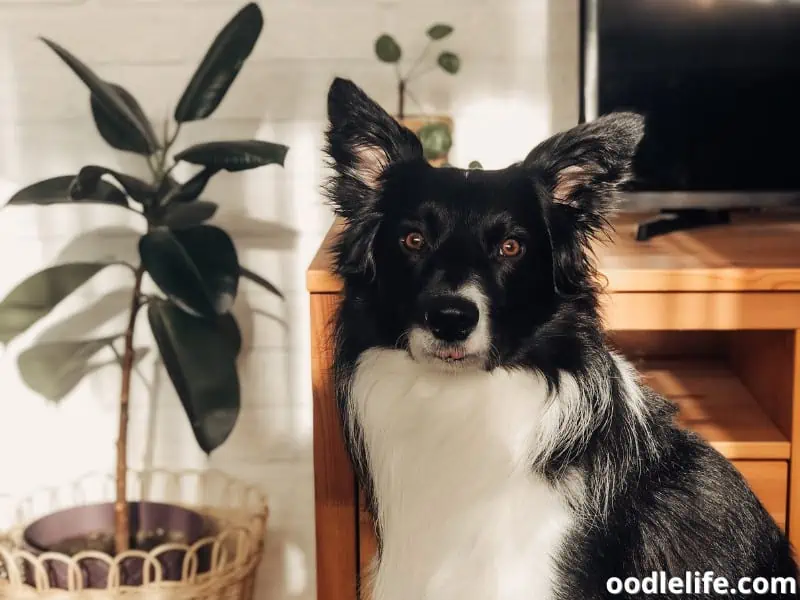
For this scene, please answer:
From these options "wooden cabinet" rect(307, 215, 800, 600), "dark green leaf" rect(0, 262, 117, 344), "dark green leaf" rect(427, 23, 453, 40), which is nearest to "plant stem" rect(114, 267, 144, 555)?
"dark green leaf" rect(0, 262, 117, 344)

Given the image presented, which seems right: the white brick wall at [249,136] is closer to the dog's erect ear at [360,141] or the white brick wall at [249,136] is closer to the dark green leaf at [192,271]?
the dark green leaf at [192,271]

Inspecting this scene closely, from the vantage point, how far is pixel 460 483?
4.05 ft

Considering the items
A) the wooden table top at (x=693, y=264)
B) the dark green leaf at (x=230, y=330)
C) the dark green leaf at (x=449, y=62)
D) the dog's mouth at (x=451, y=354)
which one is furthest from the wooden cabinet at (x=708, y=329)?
the dark green leaf at (x=449, y=62)

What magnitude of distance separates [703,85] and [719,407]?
1.77ft

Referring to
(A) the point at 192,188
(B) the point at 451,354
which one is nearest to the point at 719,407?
(B) the point at 451,354

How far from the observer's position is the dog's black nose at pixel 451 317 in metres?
1.11

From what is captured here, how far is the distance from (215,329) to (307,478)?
59cm

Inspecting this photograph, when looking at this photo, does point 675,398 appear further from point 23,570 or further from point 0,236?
point 0,236

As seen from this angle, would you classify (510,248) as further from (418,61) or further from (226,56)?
(418,61)

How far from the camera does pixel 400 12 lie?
1893mm

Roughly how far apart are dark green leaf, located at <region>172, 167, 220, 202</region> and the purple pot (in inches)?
24.4

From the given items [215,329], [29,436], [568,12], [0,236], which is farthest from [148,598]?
[568,12]

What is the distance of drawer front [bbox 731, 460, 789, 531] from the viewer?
1.40 metres

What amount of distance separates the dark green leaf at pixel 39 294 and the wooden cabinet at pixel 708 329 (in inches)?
21.0
